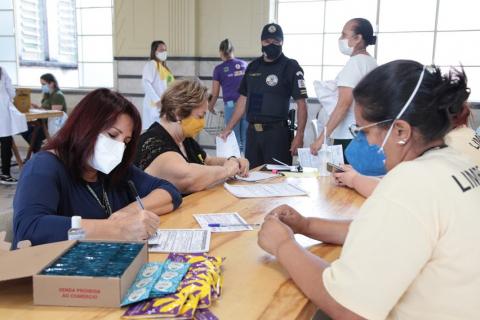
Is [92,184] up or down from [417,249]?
down

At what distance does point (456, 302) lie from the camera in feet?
2.69

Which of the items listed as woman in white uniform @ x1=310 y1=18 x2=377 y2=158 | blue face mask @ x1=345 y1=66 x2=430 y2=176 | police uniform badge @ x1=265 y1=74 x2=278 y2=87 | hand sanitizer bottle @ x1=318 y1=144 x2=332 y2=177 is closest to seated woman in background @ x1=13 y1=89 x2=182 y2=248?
blue face mask @ x1=345 y1=66 x2=430 y2=176

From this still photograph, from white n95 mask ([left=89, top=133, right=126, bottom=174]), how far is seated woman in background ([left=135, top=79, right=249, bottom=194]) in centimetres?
51

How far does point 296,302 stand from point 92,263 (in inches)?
17.1

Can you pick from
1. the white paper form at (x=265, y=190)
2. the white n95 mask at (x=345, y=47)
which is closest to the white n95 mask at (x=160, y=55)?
the white n95 mask at (x=345, y=47)

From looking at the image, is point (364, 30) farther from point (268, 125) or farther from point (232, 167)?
point (232, 167)

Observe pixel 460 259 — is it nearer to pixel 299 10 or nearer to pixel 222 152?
pixel 222 152

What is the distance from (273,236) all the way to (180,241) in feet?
0.99

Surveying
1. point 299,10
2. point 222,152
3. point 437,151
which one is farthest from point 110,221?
point 299,10

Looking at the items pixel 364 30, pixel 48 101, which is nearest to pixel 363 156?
pixel 364 30

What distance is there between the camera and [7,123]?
5.08m

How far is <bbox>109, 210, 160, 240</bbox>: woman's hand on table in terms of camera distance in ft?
4.31

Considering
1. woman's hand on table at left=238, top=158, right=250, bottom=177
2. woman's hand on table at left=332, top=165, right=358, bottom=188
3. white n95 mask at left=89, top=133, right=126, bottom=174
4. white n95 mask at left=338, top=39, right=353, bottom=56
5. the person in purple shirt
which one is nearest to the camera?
white n95 mask at left=89, top=133, right=126, bottom=174

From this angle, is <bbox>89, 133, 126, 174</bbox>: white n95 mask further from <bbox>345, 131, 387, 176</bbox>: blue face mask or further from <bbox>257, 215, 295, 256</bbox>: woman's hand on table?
<bbox>345, 131, 387, 176</bbox>: blue face mask
